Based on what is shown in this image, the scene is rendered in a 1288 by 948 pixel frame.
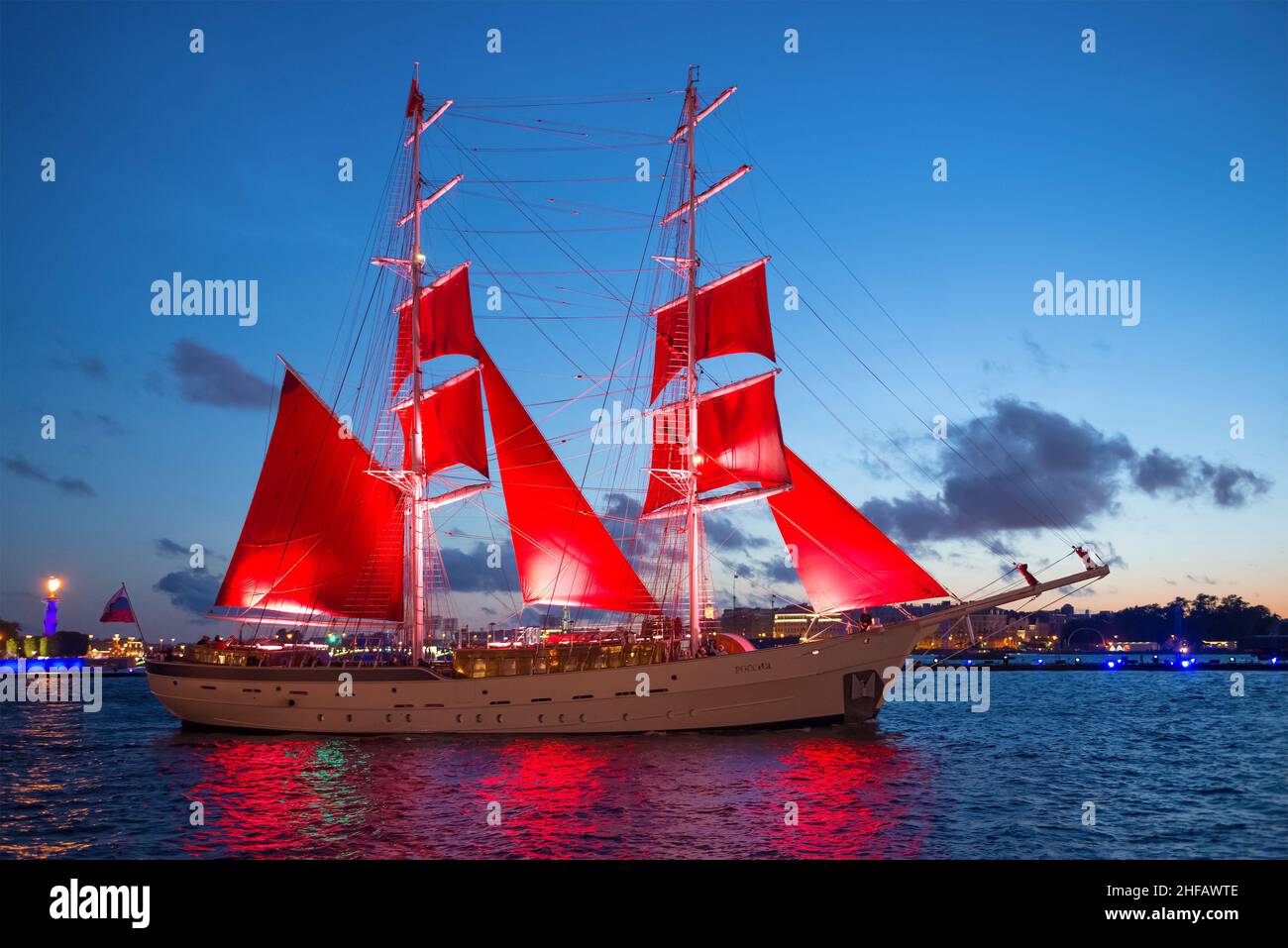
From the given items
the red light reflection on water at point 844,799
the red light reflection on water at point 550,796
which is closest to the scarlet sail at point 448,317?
the red light reflection on water at point 550,796

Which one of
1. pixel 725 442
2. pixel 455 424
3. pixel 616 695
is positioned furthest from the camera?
pixel 455 424

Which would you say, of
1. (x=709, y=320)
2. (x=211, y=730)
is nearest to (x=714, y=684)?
(x=709, y=320)

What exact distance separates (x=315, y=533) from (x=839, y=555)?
80.6ft

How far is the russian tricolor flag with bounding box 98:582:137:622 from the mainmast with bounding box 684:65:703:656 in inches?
2521

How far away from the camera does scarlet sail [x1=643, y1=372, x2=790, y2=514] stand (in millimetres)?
44562

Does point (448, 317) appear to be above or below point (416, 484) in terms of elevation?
above

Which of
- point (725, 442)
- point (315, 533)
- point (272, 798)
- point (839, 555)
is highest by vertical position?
point (725, 442)

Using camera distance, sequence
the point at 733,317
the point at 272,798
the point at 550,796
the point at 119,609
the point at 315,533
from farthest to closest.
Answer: the point at 119,609 → the point at 315,533 → the point at 733,317 → the point at 272,798 → the point at 550,796

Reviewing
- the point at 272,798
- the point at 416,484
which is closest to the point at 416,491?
the point at 416,484

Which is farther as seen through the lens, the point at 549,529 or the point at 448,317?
the point at 448,317

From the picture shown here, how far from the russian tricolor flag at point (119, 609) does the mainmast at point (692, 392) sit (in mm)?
64024

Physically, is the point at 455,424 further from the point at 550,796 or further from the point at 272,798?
the point at 550,796

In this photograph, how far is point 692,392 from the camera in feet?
152
